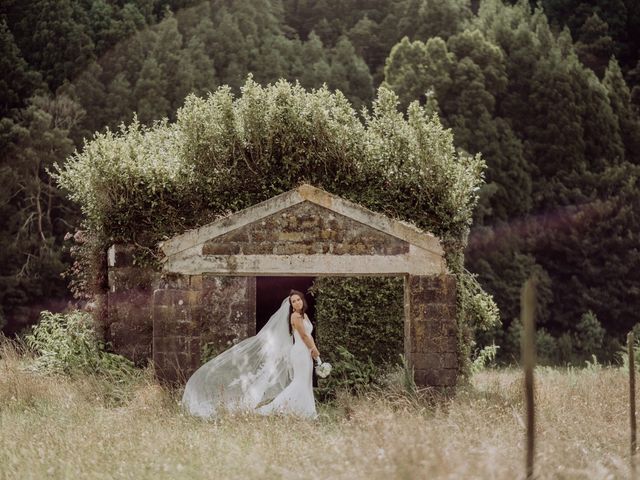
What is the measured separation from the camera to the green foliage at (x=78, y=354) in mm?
12578

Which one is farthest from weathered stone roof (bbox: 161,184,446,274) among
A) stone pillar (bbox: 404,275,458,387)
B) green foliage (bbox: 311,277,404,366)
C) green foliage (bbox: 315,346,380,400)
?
green foliage (bbox: 311,277,404,366)

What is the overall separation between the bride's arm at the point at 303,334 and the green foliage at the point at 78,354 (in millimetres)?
2725

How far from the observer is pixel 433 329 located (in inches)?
446

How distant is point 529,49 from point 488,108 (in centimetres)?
435

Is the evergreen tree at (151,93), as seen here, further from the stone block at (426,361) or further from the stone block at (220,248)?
the stone block at (426,361)

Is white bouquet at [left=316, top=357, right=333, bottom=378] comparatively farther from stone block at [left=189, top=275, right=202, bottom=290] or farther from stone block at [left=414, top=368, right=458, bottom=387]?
stone block at [left=189, top=275, right=202, bottom=290]

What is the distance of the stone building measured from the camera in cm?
1130

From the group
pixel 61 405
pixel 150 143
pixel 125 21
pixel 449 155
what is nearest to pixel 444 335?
pixel 449 155

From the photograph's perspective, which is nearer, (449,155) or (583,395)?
(583,395)

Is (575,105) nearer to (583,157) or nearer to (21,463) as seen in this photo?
(583,157)

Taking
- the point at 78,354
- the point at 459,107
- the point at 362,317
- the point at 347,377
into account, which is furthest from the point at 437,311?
the point at 459,107

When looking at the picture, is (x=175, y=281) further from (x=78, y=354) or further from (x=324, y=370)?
(x=78, y=354)

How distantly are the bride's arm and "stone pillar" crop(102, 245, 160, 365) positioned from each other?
10.0 ft

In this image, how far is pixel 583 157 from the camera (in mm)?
33312
